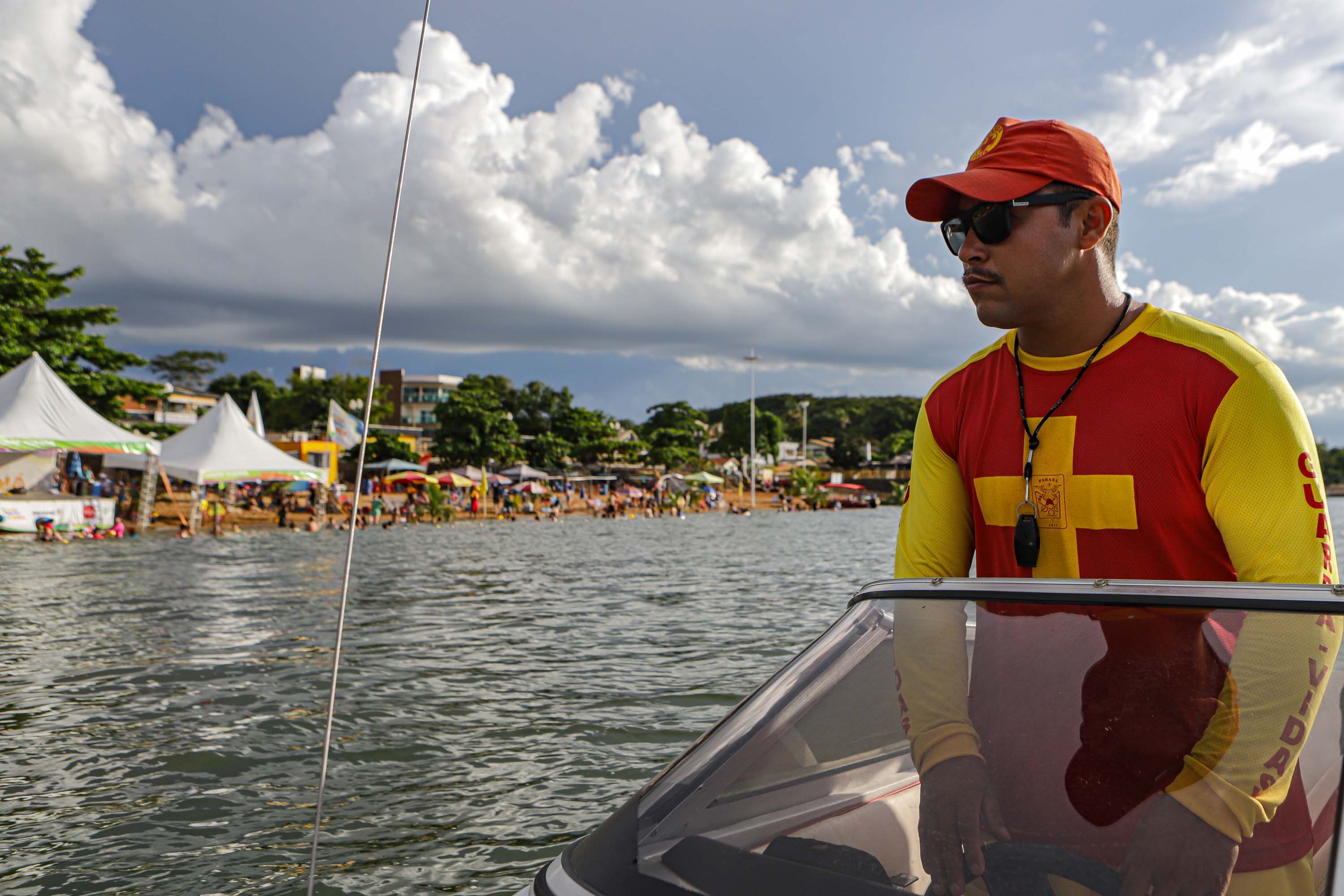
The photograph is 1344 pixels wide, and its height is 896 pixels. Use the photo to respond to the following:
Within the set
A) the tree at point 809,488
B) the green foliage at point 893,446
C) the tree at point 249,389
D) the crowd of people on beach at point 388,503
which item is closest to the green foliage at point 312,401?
the tree at point 249,389

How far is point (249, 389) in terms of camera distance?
92625mm

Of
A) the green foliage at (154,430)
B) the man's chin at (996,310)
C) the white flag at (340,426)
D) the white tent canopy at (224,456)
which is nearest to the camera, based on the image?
the man's chin at (996,310)

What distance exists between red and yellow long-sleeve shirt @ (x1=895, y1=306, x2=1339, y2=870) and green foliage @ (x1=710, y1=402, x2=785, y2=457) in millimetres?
118812

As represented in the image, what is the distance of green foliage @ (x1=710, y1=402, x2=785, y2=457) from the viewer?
4813 inches

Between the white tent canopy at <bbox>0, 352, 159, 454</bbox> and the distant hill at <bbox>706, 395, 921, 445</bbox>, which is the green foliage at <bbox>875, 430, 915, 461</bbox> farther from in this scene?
the white tent canopy at <bbox>0, 352, 159, 454</bbox>

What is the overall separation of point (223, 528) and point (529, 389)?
194 ft

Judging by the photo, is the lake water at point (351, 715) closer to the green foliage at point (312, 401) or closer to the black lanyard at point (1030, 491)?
the black lanyard at point (1030, 491)

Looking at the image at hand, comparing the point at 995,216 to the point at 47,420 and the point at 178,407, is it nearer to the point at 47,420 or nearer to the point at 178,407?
the point at 47,420

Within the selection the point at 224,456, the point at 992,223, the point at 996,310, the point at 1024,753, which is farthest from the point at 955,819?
the point at 224,456

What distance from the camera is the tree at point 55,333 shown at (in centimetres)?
3256

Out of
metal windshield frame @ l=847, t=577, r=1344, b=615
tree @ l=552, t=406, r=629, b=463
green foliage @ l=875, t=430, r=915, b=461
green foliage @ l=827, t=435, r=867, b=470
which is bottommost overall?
metal windshield frame @ l=847, t=577, r=1344, b=615

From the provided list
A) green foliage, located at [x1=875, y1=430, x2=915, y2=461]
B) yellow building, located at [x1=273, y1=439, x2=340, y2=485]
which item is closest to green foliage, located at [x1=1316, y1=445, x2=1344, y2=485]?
green foliage, located at [x1=875, y1=430, x2=915, y2=461]

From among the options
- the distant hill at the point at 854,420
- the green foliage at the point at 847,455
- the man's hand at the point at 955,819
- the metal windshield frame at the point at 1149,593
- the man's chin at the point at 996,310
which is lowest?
the man's hand at the point at 955,819

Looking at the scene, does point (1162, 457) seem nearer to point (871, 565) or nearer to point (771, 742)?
point (771, 742)
